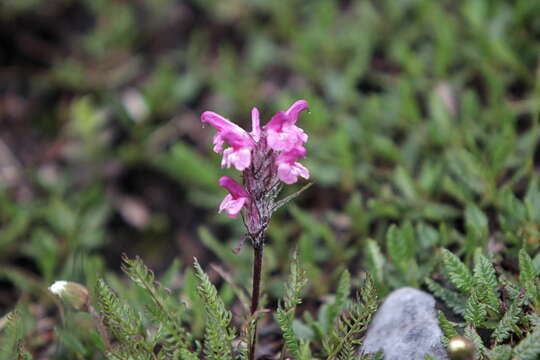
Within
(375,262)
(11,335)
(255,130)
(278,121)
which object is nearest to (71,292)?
(11,335)

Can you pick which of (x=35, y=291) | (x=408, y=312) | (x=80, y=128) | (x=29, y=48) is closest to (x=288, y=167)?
(x=408, y=312)

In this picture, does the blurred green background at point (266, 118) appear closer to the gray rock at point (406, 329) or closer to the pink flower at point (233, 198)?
the gray rock at point (406, 329)

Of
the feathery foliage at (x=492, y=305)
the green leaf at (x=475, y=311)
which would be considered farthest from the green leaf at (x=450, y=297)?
the green leaf at (x=475, y=311)

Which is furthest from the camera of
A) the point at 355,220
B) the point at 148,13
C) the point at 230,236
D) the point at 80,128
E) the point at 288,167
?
the point at 148,13

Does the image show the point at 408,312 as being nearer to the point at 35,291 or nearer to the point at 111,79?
the point at 35,291

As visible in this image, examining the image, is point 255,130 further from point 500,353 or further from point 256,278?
point 500,353

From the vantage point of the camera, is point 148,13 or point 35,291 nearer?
point 35,291
